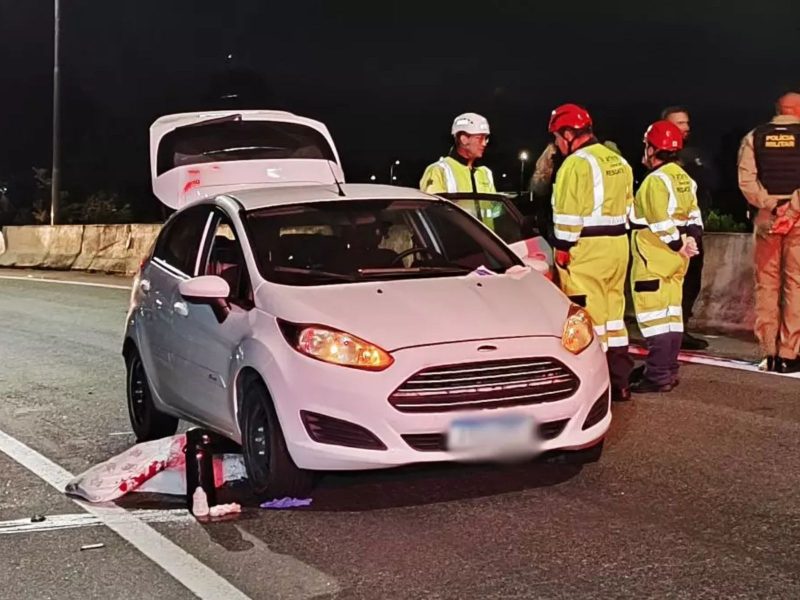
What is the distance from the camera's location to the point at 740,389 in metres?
8.21

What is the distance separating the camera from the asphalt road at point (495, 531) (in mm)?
4453

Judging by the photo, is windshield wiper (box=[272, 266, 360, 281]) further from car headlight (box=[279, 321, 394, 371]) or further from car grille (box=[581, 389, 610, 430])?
car grille (box=[581, 389, 610, 430])

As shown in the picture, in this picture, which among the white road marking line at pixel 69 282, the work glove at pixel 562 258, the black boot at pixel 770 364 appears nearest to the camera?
the work glove at pixel 562 258

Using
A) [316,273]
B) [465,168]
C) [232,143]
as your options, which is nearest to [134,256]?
[232,143]

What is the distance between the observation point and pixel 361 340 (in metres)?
5.26

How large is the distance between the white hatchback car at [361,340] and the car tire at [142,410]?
0.20 m

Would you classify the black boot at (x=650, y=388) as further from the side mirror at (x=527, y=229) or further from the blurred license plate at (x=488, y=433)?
the blurred license plate at (x=488, y=433)

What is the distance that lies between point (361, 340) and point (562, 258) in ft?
9.00

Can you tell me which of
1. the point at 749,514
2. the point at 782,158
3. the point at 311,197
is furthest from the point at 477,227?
the point at 782,158

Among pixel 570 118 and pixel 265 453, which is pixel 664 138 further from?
pixel 265 453

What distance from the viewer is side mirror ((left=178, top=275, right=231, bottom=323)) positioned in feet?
19.1

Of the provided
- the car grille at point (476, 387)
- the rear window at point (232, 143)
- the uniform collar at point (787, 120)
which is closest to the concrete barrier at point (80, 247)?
the rear window at point (232, 143)

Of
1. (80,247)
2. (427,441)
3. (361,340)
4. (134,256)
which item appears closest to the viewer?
(427,441)

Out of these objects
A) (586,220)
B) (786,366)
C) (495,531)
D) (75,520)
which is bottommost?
(75,520)
